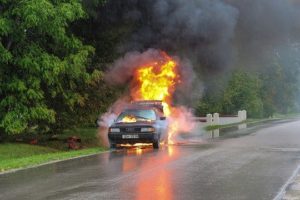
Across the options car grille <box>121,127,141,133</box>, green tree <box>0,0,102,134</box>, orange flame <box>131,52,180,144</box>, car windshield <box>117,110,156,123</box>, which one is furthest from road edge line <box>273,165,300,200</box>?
orange flame <box>131,52,180,144</box>

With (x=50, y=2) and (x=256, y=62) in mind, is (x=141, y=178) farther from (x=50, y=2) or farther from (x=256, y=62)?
(x=256, y=62)

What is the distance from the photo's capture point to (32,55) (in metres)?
19.0

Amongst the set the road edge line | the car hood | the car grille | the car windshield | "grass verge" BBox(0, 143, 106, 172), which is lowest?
the road edge line

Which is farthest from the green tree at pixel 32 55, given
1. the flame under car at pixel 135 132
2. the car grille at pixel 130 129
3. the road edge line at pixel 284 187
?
the road edge line at pixel 284 187

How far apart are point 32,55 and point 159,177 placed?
953 centimetres

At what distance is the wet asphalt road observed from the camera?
9133 millimetres

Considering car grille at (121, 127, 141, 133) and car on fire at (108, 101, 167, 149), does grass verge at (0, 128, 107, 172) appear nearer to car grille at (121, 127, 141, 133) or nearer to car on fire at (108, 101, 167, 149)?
car on fire at (108, 101, 167, 149)

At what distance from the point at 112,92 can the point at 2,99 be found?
7.27m

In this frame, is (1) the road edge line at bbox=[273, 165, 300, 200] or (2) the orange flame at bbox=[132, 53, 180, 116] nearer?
(1) the road edge line at bbox=[273, 165, 300, 200]

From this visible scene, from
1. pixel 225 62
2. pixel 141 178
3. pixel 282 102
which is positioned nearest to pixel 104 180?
pixel 141 178

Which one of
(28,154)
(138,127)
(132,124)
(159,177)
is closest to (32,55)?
(28,154)

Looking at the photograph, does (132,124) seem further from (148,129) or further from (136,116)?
(136,116)

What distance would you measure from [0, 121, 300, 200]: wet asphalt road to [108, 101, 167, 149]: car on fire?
1939 mm

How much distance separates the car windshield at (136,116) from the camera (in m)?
19.7
